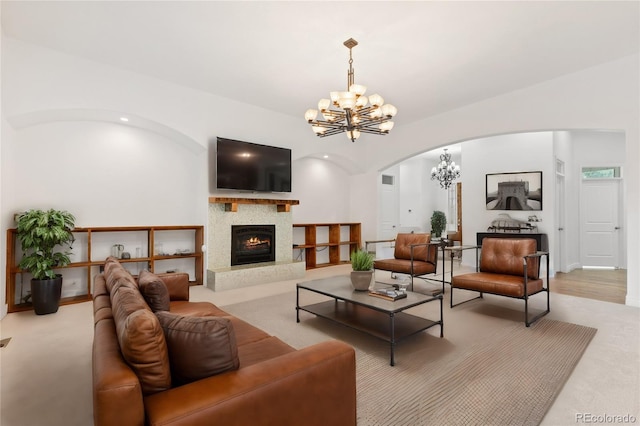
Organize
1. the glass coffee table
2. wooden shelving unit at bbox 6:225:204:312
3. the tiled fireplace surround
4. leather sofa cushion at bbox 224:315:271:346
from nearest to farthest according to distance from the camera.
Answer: leather sofa cushion at bbox 224:315:271:346 < the glass coffee table < wooden shelving unit at bbox 6:225:204:312 < the tiled fireplace surround

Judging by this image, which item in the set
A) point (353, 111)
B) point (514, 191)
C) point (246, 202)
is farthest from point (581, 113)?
point (246, 202)

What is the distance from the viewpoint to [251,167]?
Result: 586 centimetres

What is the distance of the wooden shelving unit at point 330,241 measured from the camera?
733cm

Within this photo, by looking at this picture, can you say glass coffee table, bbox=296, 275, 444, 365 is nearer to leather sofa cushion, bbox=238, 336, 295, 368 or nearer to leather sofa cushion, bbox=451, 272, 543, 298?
leather sofa cushion, bbox=451, 272, 543, 298

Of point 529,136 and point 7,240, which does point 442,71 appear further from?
point 7,240

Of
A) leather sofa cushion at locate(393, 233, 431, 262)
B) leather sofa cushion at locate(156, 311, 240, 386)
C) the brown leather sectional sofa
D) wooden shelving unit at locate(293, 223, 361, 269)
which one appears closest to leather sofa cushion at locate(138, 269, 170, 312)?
the brown leather sectional sofa

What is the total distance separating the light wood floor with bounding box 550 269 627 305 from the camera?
189 inches

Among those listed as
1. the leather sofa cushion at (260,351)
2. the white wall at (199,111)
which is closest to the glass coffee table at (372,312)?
the leather sofa cushion at (260,351)

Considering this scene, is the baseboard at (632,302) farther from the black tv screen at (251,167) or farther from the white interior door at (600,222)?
the black tv screen at (251,167)

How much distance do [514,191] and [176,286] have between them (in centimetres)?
661

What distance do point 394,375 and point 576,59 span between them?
469 centimetres

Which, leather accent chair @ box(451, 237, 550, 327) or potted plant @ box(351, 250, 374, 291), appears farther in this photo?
leather accent chair @ box(451, 237, 550, 327)
